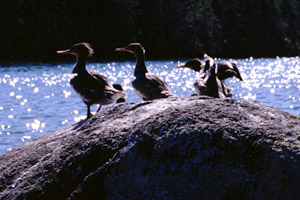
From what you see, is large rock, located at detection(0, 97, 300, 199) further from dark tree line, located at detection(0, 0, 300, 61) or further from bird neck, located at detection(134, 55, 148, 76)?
dark tree line, located at detection(0, 0, 300, 61)

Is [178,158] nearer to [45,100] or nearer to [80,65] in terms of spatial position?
[80,65]

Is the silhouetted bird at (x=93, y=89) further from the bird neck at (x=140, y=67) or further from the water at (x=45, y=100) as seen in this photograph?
the water at (x=45, y=100)

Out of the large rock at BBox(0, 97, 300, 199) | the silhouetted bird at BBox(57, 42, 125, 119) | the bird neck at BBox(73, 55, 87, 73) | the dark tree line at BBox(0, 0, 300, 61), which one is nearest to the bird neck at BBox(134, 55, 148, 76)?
the bird neck at BBox(73, 55, 87, 73)

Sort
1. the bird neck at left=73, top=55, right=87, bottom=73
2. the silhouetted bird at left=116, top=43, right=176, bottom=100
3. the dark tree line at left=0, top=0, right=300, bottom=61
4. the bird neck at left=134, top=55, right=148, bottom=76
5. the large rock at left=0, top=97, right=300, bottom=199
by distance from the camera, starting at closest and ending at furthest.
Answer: the large rock at left=0, top=97, right=300, bottom=199 → the bird neck at left=73, top=55, right=87, bottom=73 → the silhouetted bird at left=116, top=43, right=176, bottom=100 → the bird neck at left=134, top=55, right=148, bottom=76 → the dark tree line at left=0, top=0, right=300, bottom=61

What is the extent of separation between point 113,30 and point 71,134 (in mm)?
61214

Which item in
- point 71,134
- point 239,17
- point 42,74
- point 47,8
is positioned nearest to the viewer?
point 71,134

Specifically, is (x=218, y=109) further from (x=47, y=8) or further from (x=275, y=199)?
(x=47, y=8)

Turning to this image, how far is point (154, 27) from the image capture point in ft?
224

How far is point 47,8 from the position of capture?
2346 inches

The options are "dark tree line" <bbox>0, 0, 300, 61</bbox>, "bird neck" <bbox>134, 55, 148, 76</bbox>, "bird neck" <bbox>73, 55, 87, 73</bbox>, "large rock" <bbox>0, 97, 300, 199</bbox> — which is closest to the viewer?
"large rock" <bbox>0, 97, 300, 199</bbox>

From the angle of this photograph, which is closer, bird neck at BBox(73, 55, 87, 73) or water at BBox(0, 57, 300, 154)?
Answer: bird neck at BBox(73, 55, 87, 73)

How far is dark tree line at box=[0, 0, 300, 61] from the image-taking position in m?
58.0

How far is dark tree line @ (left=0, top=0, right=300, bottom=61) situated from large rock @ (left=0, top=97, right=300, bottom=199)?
5355 cm

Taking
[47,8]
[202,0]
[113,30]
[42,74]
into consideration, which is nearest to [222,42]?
[202,0]
